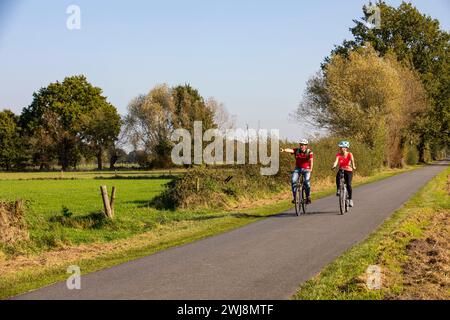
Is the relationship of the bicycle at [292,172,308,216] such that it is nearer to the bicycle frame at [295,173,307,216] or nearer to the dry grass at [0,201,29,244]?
the bicycle frame at [295,173,307,216]

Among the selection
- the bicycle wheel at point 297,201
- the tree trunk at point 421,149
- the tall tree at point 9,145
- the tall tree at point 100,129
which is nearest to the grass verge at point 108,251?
the bicycle wheel at point 297,201

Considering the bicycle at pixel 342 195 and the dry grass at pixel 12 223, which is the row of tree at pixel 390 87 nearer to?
the bicycle at pixel 342 195

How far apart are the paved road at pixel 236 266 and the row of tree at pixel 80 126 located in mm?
77856

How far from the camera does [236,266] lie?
30.3ft

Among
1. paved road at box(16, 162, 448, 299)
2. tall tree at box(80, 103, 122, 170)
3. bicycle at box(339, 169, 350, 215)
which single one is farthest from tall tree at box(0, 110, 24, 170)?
paved road at box(16, 162, 448, 299)

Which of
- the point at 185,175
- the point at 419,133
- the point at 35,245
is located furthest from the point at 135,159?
the point at 35,245

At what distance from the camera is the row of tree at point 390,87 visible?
164ft

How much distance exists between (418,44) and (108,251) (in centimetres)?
6595

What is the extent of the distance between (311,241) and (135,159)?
87.0 meters

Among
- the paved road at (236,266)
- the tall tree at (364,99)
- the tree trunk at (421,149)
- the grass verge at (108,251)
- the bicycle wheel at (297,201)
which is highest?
the tall tree at (364,99)

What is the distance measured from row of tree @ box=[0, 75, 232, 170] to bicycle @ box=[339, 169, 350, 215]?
74.3m
